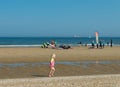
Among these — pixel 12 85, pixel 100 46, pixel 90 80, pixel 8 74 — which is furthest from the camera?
pixel 100 46

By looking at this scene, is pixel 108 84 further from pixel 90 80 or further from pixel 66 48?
pixel 66 48

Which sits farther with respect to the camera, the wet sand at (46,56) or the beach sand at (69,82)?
the wet sand at (46,56)

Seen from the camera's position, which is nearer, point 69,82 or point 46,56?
point 69,82

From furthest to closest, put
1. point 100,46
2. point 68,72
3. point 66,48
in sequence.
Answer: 1. point 100,46
2. point 66,48
3. point 68,72

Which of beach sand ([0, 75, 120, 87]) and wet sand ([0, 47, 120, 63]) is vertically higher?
A: beach sand ([0, 75, 120, 87])

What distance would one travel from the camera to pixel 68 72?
24328 mm

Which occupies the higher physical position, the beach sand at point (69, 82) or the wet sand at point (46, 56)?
the beach sand at point (69, 82)

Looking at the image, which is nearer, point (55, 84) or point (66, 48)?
point (55, 84)

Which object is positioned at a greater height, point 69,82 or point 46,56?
point 69,82

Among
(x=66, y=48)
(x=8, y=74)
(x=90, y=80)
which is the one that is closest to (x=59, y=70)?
(x=8, y=74)

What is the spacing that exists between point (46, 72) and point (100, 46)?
34969 millimetres

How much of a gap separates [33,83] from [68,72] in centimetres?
764

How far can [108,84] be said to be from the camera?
16.7 m

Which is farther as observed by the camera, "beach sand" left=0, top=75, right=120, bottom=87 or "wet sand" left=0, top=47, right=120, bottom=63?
"wet sand" left=0, top=47, right=120, bottom=63
